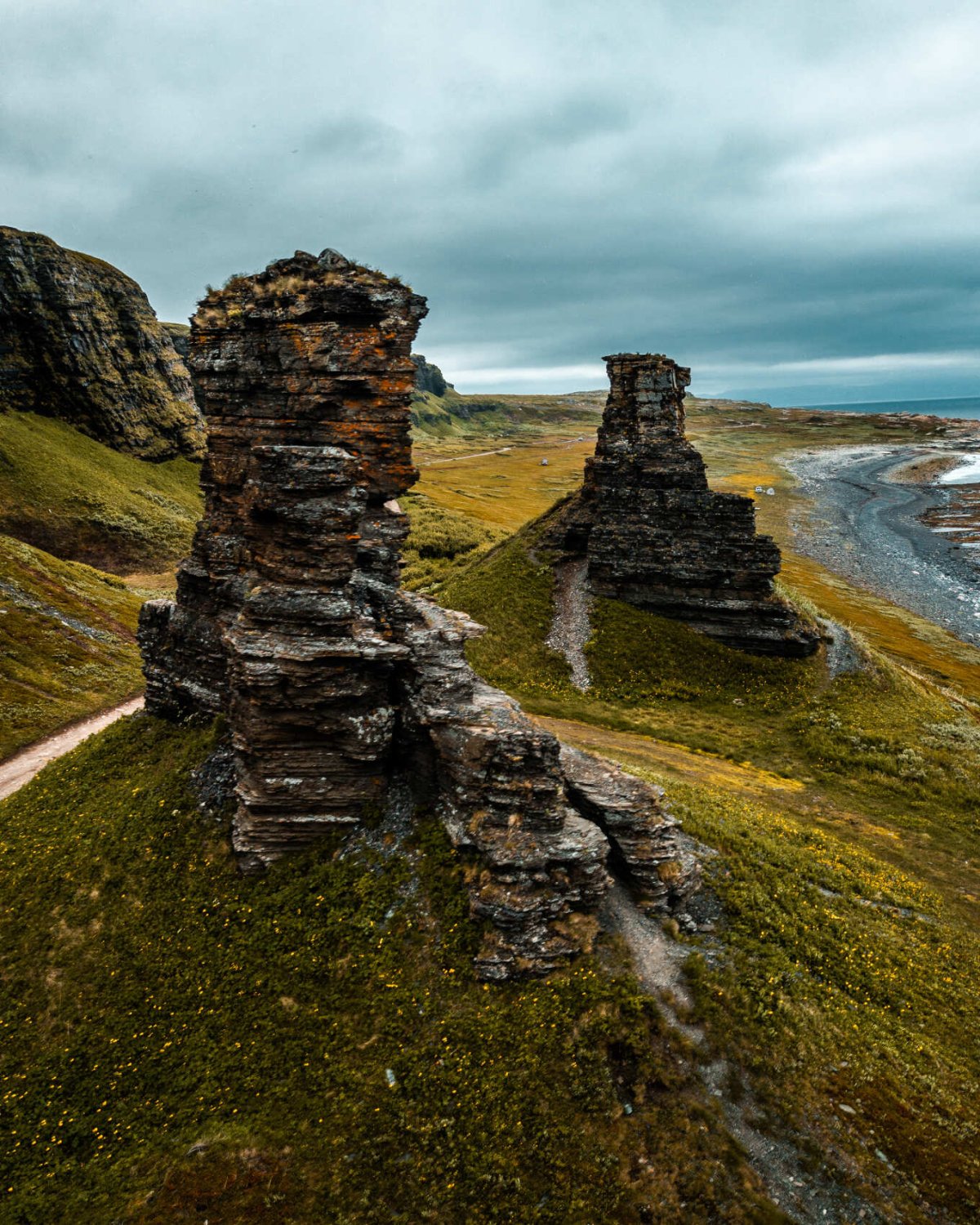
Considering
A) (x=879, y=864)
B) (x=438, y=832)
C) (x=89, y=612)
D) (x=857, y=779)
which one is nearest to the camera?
(x=438, y=832)

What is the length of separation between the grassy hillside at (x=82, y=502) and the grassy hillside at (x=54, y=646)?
21.5 meters

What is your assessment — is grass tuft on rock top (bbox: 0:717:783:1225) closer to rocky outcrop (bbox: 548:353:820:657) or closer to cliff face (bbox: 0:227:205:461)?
rocky outcrop (bbox: 548:353:820:657)

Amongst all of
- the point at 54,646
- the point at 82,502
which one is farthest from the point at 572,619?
the point at 82,502

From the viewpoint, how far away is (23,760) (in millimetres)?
41438

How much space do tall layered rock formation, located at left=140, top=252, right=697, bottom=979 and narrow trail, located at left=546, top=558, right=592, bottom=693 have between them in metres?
26.5

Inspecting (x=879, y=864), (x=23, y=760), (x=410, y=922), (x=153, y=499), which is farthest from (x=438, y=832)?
(x=153, y=499)

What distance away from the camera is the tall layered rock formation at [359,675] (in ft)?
68.7

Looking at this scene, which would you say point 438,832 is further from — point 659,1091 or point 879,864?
point 879,864

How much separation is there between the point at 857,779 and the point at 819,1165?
26274 mm

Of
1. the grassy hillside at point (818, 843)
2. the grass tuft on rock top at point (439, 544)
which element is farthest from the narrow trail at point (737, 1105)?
the grass tuft on rock top at point (439, 544)

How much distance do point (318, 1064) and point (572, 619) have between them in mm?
40552

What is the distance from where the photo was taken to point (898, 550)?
12094cm

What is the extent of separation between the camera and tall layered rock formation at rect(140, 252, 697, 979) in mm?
20953

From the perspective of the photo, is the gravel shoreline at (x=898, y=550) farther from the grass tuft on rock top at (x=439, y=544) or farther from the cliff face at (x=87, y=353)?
the cliff face at (x=87, y=353)
